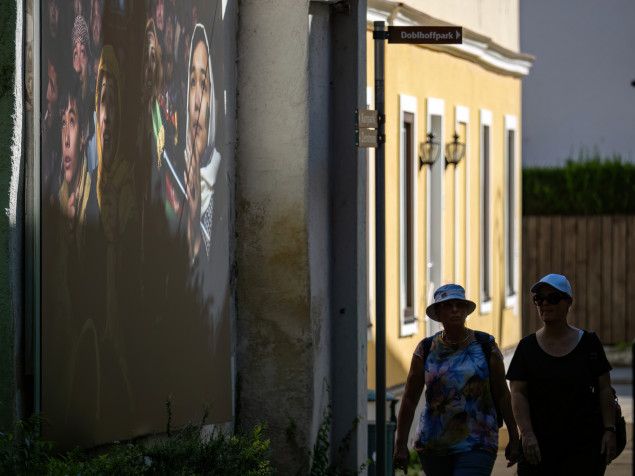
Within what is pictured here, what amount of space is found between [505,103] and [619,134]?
776 cm

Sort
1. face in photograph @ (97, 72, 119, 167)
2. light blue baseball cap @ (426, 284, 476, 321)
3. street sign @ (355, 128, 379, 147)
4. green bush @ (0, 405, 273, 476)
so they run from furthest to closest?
street sign @ (355, 128, 379, 147) → light blue baseball cap @ (426, 284, 476, 321) → face in photograph @ (97, 72, 119, 167) → green bush @ (0, 405, 273, 476)

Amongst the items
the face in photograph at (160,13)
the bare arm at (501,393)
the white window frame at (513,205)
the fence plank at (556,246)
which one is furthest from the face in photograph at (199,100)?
the fence plank at (556,246)

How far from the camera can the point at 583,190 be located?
24.5m

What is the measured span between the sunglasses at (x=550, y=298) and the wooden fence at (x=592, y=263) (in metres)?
16.3

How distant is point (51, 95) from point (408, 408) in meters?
2.84

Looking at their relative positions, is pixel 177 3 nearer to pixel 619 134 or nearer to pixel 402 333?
pixel 402 333

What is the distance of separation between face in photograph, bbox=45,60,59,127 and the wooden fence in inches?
712

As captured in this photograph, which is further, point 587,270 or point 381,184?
point 587,270

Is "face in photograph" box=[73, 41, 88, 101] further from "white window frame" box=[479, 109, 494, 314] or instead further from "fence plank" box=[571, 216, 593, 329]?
"fence plank" box=[571, 216, 593, 329]

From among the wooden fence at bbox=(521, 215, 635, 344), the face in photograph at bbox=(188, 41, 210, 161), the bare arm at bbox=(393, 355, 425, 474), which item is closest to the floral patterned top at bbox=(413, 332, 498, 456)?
the bare arm at bbox=(393, 355, 425, 474)

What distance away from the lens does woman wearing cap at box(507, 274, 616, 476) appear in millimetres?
7770

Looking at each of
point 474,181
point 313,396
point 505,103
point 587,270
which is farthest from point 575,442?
point 587,270

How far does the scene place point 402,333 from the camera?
14953 mm

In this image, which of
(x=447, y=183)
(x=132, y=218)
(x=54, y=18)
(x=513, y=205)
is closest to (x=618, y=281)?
(x=513, y=205)
